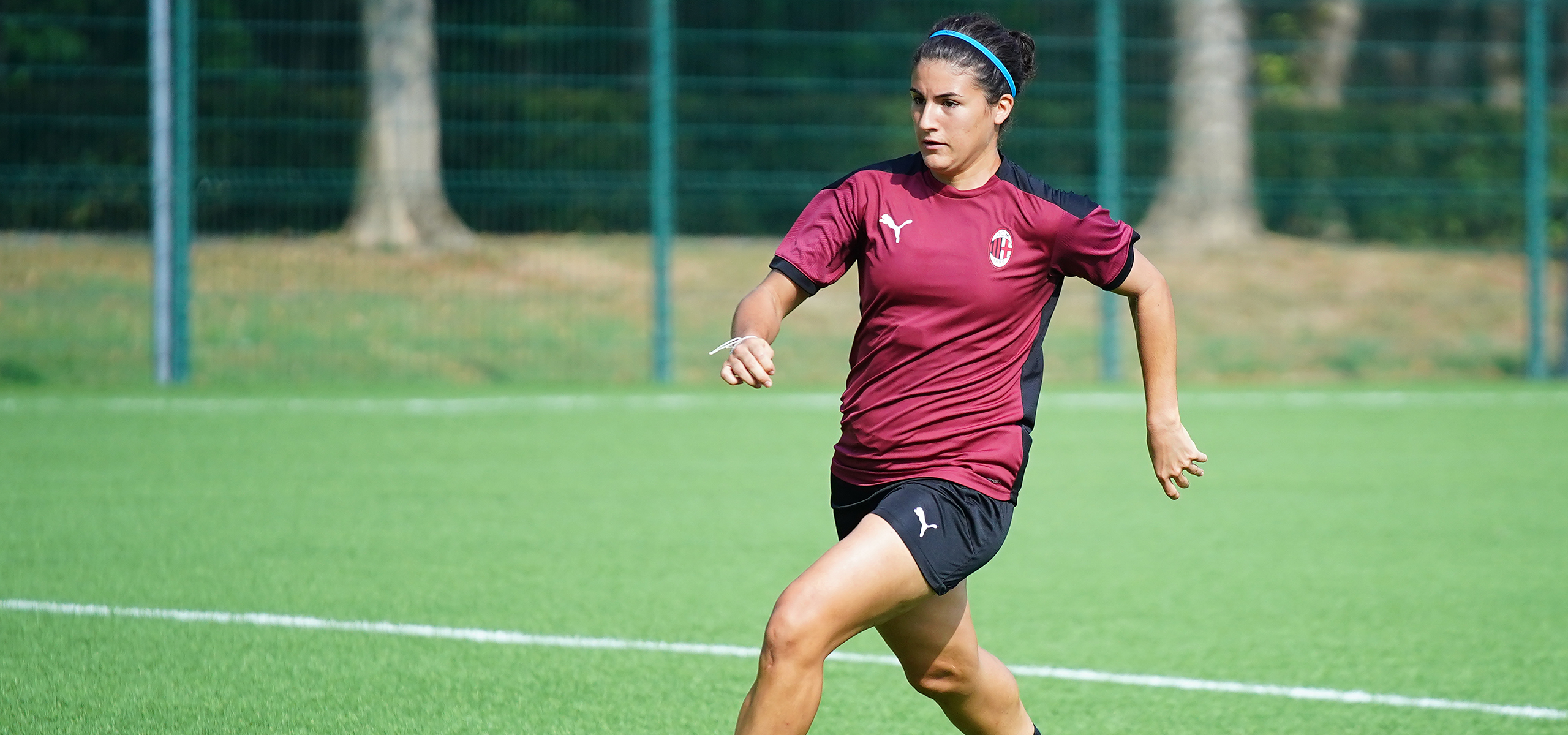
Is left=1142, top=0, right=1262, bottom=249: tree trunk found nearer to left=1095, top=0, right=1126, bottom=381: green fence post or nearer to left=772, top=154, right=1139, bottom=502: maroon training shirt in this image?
left=1095, top=0, right=1126, bottom=381: green fence post

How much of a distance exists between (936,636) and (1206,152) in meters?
13.8

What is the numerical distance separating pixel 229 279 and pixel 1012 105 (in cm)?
1172

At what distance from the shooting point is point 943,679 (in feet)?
13.0

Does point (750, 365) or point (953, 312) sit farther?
point (953, 312)

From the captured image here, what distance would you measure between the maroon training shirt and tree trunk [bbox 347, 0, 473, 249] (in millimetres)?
11375

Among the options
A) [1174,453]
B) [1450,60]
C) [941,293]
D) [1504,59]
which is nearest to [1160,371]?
[1174,453]

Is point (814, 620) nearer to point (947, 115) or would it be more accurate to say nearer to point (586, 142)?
point (947, 115)

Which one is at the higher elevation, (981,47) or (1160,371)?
(981,47)

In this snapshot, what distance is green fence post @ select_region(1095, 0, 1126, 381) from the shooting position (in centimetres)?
1542

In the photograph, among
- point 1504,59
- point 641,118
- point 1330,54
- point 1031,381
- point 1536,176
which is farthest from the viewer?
point 1330,54

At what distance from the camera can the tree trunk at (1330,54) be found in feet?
60.0

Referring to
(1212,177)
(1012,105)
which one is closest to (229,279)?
(1212,177)

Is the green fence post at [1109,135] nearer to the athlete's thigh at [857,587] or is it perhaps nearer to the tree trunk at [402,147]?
the tree trunk at [402,147]

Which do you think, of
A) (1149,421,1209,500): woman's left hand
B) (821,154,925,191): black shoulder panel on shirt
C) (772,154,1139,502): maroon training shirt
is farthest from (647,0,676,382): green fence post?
(1149,421,1209,500): woman's left hand
